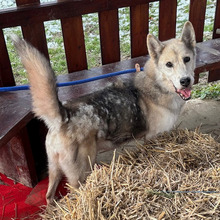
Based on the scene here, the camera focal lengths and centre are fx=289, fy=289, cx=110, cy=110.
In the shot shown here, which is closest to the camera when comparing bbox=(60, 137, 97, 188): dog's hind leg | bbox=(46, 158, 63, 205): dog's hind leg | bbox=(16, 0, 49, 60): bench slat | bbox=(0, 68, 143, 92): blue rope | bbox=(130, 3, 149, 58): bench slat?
bbox=(60, 137, 97, 188): dog's hind leg

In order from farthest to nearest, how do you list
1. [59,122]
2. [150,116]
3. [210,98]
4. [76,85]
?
[210,98], [76,85], [150,116], [59,122]

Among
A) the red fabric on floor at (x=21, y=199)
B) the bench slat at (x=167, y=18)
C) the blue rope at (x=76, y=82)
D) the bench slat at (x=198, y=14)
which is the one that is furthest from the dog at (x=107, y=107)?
the bench slat at (x=198, y=14)

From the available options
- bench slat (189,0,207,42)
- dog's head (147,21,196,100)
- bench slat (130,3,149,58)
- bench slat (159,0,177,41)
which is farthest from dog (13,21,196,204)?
bench slat (189,0,207,42)

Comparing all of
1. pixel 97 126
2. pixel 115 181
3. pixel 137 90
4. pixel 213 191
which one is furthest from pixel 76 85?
pixel 213 191

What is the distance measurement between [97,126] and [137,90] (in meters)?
0.82

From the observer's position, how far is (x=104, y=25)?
4.38 m

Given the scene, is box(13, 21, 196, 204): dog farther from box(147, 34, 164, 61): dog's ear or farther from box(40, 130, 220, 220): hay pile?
box(40, 130, 220, 220): hay pile

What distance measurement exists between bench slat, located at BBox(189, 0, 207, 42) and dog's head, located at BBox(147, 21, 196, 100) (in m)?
1.99

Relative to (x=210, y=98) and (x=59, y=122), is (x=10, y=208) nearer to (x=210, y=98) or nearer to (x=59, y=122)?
(x=59, y=122)

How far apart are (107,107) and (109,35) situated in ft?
6.19

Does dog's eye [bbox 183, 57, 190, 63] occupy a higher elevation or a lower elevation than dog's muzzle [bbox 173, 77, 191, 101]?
higher

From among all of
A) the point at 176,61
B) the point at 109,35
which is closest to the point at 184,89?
the point at 176,61

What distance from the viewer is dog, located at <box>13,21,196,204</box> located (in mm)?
2449

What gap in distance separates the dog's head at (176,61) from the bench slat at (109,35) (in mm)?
1391
